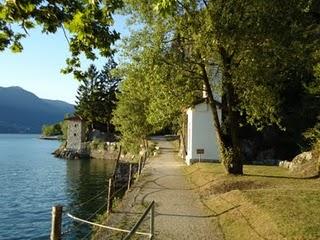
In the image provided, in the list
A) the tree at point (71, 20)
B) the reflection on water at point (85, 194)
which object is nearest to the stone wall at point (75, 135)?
the reflection on water at point (85, 194)


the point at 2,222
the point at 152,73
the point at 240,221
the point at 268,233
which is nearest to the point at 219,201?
the point at 240,221

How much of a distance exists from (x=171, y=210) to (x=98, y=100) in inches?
3312

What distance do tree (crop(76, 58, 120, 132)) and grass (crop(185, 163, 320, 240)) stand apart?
7560 centimetres

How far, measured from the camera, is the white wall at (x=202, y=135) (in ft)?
143

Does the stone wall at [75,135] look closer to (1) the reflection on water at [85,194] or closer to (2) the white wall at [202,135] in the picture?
(1) the reflection on water at [85,194]

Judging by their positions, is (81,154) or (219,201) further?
(81,154)

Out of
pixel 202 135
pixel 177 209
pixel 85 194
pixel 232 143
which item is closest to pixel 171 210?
pixel 177 209

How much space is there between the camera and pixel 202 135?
43719 mm

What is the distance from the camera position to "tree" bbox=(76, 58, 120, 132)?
103m

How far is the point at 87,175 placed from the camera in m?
64.9

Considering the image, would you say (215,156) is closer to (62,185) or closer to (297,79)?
(297,79)

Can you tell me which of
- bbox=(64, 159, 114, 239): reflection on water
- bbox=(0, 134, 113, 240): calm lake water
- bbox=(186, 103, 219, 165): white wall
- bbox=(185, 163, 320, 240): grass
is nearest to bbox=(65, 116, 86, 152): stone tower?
bbox=(64, 159, 114, 239): reflection on water

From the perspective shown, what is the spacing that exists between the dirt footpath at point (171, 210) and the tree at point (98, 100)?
69989mm

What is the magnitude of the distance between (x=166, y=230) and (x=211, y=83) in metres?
15.4
